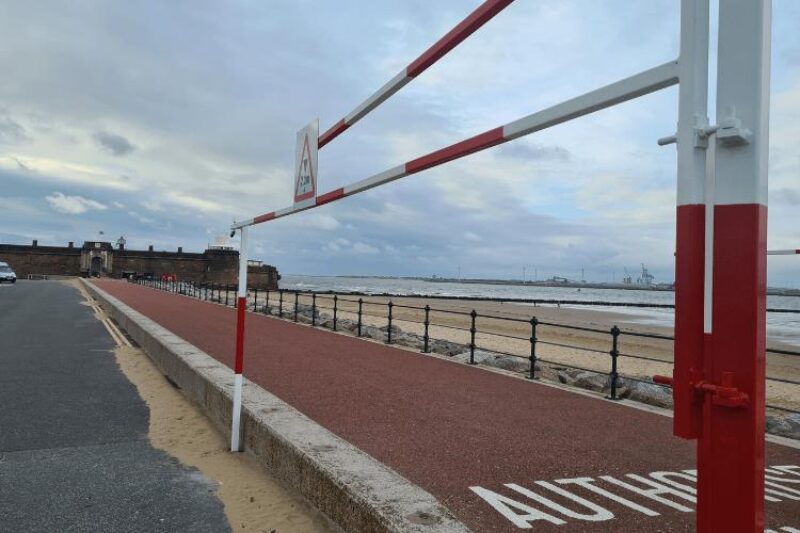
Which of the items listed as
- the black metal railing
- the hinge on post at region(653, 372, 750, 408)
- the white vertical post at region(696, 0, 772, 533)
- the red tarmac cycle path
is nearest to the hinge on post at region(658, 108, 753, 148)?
the white vertical post at region(696, 0, 772, 533)

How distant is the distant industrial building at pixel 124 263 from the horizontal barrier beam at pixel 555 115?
260ft

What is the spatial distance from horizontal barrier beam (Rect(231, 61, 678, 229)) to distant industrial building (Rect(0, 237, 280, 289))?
79269mm

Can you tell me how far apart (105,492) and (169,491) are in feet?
1.50

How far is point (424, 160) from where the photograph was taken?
3.17 metres

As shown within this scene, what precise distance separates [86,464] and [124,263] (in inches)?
3602

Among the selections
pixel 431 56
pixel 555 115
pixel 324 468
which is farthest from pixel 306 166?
pixel 555 115

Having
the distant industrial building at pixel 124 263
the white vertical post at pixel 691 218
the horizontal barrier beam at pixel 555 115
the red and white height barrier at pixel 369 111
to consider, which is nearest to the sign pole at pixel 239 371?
the red and white height barrier at pixel 369 111

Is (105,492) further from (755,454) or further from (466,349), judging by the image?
(466,349)

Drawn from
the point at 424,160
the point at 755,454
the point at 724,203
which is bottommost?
the point at 755,454

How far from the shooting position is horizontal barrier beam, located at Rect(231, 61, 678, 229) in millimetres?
1938

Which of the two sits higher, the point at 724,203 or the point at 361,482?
the point at 724,203

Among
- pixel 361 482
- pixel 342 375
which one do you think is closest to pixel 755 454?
pixel 361 482

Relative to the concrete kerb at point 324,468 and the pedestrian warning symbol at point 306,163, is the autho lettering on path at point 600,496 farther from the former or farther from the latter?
the pedestrian warning symbol at point 306,163

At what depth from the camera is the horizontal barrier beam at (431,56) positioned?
272cm
